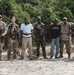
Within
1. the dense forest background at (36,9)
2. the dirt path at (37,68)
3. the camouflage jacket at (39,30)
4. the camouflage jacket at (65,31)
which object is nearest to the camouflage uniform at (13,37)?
the camouflage jacket at (39,30)

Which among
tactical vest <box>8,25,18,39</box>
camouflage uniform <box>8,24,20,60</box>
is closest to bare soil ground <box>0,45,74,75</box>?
camouflage uniform <box>8,24,20,60</box>

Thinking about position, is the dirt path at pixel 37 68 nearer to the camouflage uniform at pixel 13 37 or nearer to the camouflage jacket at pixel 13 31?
the camouflage uniform at pixel 13 37

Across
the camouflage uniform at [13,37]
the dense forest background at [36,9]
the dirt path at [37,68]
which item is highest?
the dense forest background at [36,9]

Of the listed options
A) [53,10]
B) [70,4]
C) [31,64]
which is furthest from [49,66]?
[70,4]

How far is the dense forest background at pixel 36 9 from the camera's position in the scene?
20.8 metres

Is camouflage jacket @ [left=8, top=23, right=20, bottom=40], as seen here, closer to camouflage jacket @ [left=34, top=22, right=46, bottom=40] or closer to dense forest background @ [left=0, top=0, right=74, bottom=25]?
camouflage jacket @ [left=34, top=22, right=46, bottom=40]

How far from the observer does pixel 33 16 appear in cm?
2297

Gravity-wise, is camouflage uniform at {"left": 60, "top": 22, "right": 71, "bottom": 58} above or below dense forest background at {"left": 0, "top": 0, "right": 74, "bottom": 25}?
below

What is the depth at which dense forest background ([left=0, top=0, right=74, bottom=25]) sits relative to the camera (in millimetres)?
20812

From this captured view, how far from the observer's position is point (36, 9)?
23.3m

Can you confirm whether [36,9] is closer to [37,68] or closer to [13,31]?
[13,31]

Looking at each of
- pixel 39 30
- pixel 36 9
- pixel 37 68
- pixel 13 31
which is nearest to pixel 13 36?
pixel 13 31

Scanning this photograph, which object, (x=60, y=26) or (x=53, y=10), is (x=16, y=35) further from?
(x=53, y=10)

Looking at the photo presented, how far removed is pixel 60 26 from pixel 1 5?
6.96 metres
